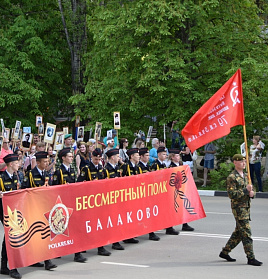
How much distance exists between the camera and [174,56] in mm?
25328

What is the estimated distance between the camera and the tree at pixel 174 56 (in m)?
24.6

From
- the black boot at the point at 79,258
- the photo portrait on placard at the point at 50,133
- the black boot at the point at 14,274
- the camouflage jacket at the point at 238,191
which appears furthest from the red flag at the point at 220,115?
the photo portrait on placard at the point at 50,133

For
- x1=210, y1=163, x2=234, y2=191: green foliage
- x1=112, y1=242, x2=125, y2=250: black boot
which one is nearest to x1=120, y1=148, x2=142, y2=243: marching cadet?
x1=112, y1=242, x2=125, y2=250: black boot

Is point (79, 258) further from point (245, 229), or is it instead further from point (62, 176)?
point (245, 229)

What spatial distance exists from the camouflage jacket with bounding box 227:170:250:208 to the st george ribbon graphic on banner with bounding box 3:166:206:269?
2362 mm

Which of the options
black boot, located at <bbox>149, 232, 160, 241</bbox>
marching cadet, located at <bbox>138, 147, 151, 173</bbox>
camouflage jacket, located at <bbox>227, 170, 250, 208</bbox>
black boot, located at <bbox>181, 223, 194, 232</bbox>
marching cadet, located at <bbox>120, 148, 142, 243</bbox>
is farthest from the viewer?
black boot, located at <bbox>181, 223, 194, 232</bbox>

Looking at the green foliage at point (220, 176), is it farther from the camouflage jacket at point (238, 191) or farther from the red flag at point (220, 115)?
the camouflage jacket at point (238, 191)

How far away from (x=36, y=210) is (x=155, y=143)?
12.2 meters

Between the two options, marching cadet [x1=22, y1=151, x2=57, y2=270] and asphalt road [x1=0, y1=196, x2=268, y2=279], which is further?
marching cadet [x1=22, y1=151, x2=57, y2=270]

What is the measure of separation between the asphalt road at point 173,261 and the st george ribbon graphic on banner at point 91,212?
281 millimetres

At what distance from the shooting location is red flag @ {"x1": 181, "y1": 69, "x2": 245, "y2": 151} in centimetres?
1099

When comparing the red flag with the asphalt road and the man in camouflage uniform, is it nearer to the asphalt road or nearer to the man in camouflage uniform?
the man in camouflage uniform

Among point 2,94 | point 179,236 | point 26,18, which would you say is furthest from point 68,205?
point 26,18

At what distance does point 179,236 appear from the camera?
1359cm
